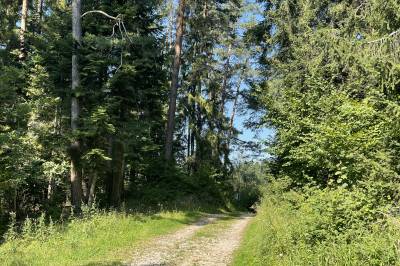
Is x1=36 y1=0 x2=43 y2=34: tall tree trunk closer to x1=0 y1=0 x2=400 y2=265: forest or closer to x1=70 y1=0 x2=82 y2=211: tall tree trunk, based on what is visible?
x1=0 y1=0 x2=400 y2=265: forest

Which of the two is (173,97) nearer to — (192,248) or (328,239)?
(192,248)

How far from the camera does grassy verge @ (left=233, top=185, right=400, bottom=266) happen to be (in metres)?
5.09

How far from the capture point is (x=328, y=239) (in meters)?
6.17

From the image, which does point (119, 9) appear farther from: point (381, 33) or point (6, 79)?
point (381, 33)

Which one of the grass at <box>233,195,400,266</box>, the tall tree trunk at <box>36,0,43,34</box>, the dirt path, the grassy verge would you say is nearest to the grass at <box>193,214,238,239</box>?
the dirt path

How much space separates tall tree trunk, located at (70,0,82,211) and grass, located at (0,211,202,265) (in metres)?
2.23

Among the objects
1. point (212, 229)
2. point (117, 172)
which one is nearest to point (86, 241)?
point (212, 229)

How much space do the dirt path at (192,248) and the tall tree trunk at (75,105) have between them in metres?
4.30

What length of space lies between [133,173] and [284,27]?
12.0 metres

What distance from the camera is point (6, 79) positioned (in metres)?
12.5

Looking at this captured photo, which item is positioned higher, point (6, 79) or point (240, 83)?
point (240, 83)

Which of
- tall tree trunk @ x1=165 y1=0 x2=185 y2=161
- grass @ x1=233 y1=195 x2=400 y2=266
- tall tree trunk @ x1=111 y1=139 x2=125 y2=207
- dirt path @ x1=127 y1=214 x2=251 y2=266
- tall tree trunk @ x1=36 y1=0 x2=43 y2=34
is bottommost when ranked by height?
dirt path @ x1=127 y1=214 x2=251 y2=266

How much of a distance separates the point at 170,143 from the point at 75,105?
810 cm

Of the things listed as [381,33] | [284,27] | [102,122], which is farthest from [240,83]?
[381,33]
